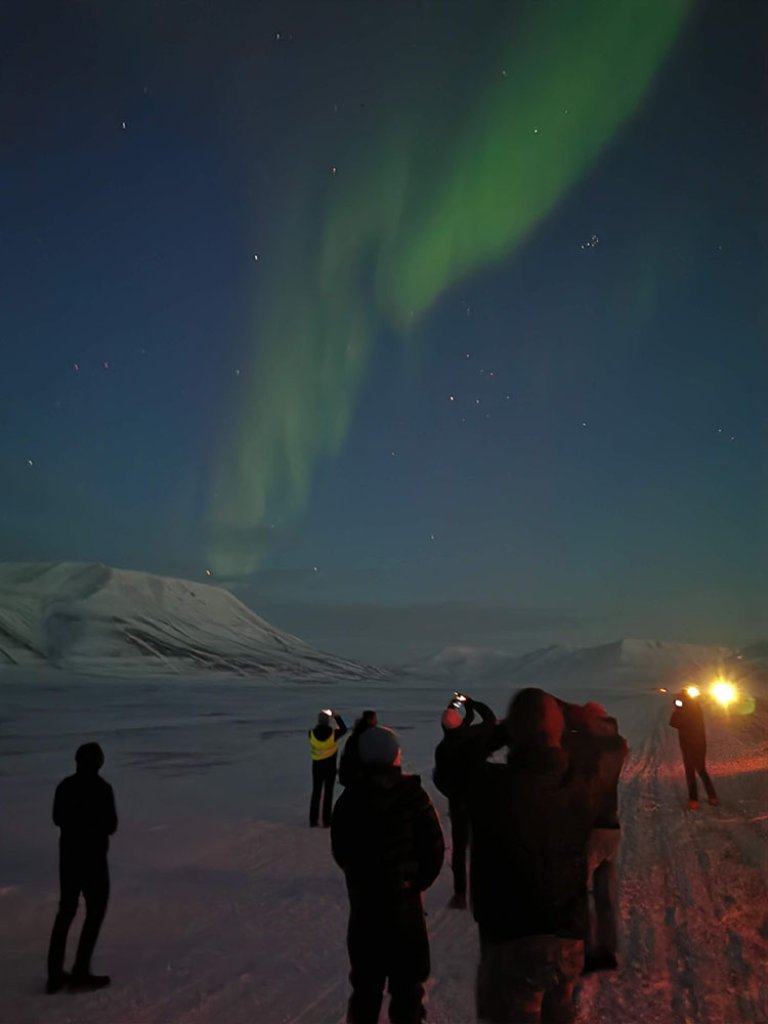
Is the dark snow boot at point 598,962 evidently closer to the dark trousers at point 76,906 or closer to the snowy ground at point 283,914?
the snowy ground at point 283,914

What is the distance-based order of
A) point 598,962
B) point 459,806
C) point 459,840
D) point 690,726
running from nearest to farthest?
point 598,962
point 459,806
point 459,840
point 690,726

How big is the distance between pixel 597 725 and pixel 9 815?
12348mm

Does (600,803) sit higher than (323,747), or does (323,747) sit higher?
(600,803)

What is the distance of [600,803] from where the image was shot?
16.9ft

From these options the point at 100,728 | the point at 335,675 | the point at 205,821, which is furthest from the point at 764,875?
the point at 335,675

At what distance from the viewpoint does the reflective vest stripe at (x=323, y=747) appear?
1102 centimetres

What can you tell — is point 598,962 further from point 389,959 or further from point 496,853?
point 496,853

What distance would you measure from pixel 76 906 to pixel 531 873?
13.4ft

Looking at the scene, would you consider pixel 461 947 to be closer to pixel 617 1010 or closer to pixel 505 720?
pixel 617 1010

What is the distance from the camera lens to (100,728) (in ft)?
136

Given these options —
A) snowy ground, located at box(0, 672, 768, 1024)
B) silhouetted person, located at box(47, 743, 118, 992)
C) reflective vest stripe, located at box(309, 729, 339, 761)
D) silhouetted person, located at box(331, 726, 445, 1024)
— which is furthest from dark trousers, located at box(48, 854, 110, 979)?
reflective vest stripe, located at box(309, 729, 339, 761)

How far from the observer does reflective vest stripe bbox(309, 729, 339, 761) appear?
11016 mm

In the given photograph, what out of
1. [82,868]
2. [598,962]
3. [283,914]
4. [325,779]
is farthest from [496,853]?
[325,779]

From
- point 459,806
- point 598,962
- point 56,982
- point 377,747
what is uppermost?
point 377,747
